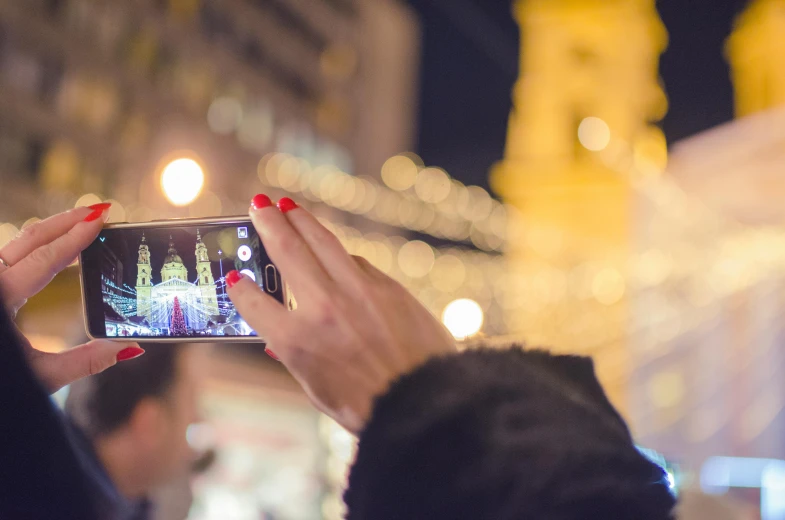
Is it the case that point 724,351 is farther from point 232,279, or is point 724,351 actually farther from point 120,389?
point 232,279

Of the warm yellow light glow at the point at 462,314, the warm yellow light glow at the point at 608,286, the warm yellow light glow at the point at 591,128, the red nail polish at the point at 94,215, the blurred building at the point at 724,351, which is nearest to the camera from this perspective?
the red nail polish at the point at 94,215

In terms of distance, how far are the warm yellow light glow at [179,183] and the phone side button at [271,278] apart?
3.35 feet

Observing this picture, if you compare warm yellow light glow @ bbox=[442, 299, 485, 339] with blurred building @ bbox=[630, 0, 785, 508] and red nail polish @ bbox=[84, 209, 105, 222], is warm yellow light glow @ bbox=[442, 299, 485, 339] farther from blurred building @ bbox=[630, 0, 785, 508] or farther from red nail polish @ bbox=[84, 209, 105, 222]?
red nail polish @ bbox=[84, 209, 105, 222]

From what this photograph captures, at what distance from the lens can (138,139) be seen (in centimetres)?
1873

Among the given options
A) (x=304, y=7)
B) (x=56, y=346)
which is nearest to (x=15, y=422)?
(x=56, y=346)

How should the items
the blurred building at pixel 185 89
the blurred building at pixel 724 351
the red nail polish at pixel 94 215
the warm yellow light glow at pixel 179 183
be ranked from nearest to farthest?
1. the red nail polish at pixel 94 215
2. the warm yellow light glow at pixel 179 183
3. the blurred building at pixel 724 351
4. the blurred building at pixel 185 89

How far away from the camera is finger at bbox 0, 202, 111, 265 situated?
87 centimetres

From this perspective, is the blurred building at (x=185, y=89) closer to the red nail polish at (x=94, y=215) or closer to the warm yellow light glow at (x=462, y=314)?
the warm yellow light glow at (x=462, y=314)

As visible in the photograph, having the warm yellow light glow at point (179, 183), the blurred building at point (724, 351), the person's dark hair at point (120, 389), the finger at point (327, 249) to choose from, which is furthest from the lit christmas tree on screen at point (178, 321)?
the blurred building at point (724, 351)

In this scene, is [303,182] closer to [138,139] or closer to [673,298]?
[138,139]

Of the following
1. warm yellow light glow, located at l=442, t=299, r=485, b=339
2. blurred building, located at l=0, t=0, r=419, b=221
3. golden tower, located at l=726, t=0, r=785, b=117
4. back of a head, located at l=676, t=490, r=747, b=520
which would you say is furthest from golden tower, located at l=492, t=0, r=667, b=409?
back of a head, located at l=676, t=490, r=747, b=520

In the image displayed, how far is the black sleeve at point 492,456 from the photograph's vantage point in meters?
0.59

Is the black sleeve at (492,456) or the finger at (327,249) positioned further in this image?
the finger at (327,249)

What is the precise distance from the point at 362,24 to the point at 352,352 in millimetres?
30063
